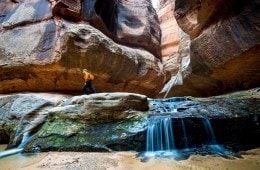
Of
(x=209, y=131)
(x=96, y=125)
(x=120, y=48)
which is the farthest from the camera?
(x=120, y=48)

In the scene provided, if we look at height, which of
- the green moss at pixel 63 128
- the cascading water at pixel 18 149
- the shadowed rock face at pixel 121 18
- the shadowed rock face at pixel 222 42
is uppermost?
the shadowed rock face at pixel 121 18

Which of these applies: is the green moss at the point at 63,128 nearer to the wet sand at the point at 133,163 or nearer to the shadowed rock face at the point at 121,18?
the wet sand at the point at 133,163

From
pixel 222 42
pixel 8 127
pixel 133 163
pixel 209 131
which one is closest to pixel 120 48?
pixel 222 42

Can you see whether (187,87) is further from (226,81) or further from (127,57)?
(127,57)

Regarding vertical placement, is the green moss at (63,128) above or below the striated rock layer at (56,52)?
below

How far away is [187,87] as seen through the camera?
10.4m

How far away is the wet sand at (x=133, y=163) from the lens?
3.06 meters

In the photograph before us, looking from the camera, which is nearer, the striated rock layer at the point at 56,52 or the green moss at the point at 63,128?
the green moss at the point at 63,128

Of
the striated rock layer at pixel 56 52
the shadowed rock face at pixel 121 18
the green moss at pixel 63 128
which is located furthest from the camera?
the shadowed rock face at pixel 121 18

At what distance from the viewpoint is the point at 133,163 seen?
3.50 meters

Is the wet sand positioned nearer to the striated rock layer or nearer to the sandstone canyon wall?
the sandstone canyon wall

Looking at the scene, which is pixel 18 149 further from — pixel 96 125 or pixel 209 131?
pixel 209 131

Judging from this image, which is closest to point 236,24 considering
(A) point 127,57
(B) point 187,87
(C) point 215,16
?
(C) point 215,16

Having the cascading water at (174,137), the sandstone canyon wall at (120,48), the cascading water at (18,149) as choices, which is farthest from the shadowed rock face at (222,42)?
the cascading water at (18,149)
